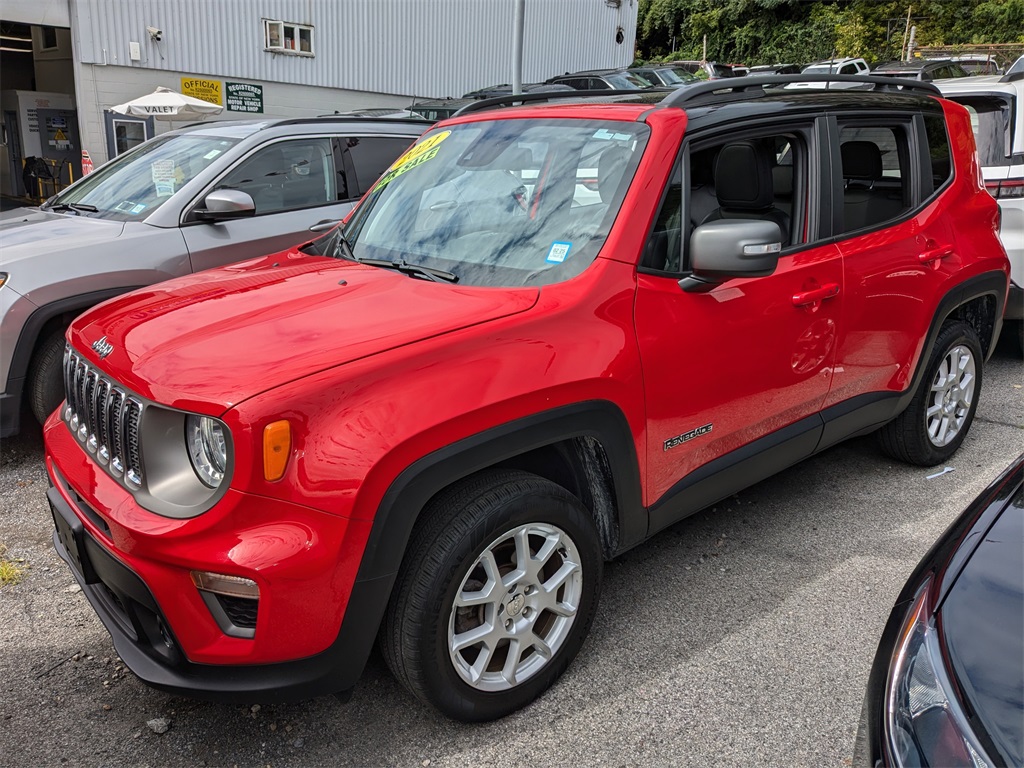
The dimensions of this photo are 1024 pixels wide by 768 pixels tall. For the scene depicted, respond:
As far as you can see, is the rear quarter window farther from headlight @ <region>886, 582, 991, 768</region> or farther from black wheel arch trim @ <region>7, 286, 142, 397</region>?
black wheel arch trim @ <region>7, 286, 142, 397</region>

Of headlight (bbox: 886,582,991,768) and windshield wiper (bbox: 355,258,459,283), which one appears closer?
headlight (bbox: 886,582,991,768)

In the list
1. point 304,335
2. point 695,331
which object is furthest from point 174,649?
point 695,331

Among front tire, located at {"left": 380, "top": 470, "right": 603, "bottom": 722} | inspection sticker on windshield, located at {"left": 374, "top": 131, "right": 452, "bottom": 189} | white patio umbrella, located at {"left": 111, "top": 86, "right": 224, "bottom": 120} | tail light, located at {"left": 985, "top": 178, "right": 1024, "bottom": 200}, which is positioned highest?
white patio umbrella, located at {"left": 111, "top": 86, "right": 224, "bottom": 120}

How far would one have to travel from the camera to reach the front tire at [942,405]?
407 cm

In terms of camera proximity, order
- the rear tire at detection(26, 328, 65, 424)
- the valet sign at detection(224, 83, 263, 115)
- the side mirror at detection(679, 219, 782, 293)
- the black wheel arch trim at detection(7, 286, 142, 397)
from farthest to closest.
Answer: the valet sign at detection(224, 83, 263, 115) < the rear tire at detection(26, 328, 65, 424) < the black wheel arch trim at detection(7, 286, 142, 397) < the side mirror at detection(679, 219, 782, 293)

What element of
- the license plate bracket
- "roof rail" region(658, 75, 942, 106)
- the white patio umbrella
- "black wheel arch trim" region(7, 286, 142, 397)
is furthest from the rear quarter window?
the white patio umbrella

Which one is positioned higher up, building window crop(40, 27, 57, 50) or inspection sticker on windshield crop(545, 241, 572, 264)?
building window crop(40, 27, 57, 50)

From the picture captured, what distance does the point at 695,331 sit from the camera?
2801 millimetres

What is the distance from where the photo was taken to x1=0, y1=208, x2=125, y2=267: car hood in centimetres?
441

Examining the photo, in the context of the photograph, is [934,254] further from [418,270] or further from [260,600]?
[260,600]

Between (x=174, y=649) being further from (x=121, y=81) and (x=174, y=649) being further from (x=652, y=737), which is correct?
(x=121, y=81)

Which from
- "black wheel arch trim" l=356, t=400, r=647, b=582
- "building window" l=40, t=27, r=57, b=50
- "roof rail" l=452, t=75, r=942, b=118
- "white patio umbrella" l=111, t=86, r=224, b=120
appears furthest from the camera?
"building window" l=40, t=27, r=57, b=50

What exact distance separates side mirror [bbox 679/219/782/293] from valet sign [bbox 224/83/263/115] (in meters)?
15.8

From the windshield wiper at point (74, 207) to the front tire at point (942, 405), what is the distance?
473cm
